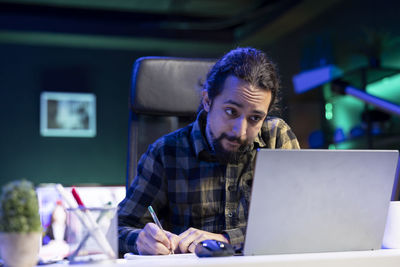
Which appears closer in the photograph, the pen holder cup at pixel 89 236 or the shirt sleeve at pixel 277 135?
the pen holder cup at pixel 89 236

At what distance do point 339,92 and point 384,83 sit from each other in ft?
1.29

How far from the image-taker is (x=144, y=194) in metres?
1.45

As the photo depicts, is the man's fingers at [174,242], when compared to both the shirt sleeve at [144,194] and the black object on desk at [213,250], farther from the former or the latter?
the shirt sleeve at [144,194]

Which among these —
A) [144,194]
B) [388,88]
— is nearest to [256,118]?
[144,194]

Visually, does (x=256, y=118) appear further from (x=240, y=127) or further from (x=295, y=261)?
(x=295, y=261)

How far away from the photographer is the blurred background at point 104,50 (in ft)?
14.9

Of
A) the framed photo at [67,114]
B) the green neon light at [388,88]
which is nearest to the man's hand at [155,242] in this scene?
the green neon light at [388,88]

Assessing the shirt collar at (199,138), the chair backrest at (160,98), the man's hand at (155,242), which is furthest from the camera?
the chair backrest at (160,98)

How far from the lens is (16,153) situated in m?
4.90

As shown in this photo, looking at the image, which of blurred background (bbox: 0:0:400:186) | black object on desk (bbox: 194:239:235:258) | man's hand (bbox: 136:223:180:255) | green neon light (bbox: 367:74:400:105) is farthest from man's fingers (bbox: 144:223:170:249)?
blurred background (bbox: 0:0:400:186)

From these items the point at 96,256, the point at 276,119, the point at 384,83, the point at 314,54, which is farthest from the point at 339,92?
the point at 96,256

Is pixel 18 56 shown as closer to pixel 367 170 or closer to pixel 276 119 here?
pixel 276 119

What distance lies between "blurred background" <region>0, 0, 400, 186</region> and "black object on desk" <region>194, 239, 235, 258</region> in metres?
3.33

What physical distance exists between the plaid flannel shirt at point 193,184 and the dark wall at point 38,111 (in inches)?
143
